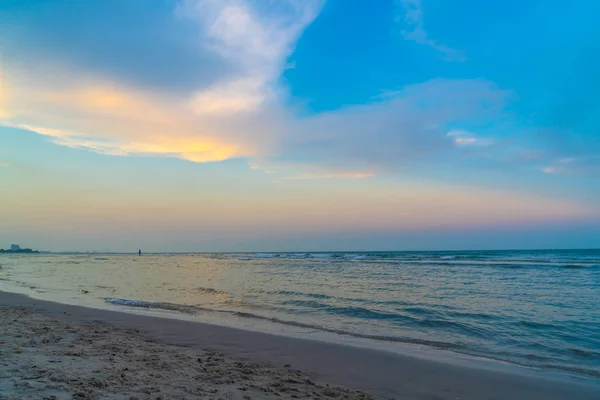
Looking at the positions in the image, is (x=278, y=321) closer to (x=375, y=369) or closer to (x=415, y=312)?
(x=415, y=312)

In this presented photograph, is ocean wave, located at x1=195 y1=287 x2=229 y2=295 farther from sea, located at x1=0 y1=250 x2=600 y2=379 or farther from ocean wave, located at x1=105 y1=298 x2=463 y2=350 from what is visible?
ocean wave, located at x1=105 y1=298 x2=463 y2=350

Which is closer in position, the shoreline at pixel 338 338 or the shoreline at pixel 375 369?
the shoreline at pixel 375 369

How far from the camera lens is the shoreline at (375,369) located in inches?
252

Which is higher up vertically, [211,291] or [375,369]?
[375,369]

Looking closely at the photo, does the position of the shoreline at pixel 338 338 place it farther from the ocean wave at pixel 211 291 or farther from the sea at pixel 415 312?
the ocean wave at pixel 211 291

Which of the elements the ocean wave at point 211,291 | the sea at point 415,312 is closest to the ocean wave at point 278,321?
the sea at point 415,312

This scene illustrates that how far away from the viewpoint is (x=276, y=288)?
20.8 m

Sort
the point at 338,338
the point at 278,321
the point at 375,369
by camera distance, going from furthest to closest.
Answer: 1. the point at 278,321
2. the point at 338,338
3. the point at 375,369

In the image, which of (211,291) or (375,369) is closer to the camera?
(375,369)

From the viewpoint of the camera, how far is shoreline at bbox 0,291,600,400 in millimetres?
6391

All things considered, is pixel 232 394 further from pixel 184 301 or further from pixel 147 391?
pixel 184 301

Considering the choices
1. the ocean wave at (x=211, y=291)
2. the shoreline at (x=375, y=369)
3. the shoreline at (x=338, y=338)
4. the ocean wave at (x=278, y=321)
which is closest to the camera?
the shoreline at (x=375, y=369)

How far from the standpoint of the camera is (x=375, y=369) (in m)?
7.42

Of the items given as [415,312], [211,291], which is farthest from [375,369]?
[211,291]
